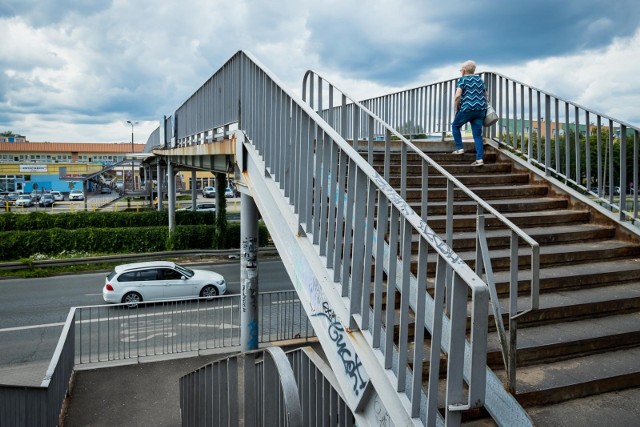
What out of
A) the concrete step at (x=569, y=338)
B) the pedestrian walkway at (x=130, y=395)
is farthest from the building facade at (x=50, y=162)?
the concrete step at (x=569, y=338)

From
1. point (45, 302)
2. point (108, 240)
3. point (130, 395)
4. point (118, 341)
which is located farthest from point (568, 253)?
point (108, 240)

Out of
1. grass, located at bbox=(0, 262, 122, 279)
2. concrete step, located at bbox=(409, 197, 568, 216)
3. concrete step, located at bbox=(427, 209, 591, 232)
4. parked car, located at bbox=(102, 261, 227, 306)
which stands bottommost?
grass, located at bbox=(0, 262, 122, 279)

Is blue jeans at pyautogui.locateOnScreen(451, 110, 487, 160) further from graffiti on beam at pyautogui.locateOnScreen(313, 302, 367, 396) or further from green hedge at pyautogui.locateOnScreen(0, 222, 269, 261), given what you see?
green hedge at pyautogui.locateOnScreen(0, 222, 269, 261)

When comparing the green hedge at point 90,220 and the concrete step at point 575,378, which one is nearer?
the concrete step at point 575,378

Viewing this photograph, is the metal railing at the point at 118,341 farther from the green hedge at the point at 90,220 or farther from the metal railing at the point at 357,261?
the green hedge at the point at 90,220

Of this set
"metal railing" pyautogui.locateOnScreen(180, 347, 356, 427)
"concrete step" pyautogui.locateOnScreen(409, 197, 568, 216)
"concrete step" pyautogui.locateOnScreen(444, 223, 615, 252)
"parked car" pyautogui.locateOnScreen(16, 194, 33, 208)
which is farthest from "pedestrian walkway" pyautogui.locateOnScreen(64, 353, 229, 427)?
"parked car" pyautogui.locateOnScreen(16, 194, 33, 208)

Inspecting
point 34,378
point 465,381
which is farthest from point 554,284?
point 34,378

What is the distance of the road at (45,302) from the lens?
11.2 meters

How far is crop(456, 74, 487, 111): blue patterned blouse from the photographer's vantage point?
716 cm

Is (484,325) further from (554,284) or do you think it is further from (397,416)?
(554,284)

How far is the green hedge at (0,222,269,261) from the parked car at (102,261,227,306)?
27.4 ft

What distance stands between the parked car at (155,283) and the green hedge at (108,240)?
8.34 meters

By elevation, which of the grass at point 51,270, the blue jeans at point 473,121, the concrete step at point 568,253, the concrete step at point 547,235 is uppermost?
the blue jeans at point 473,121

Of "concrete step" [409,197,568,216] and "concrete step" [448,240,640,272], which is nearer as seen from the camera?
"concrete step" [448,240,640,272]
